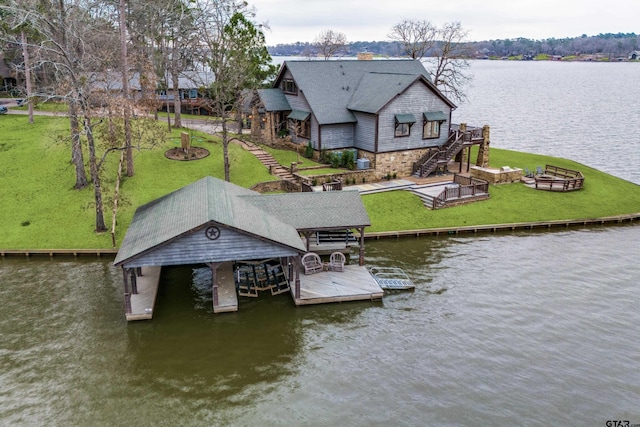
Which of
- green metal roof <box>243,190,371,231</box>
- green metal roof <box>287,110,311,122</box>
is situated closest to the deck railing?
green metal roof <box>243,190,371,231</box>

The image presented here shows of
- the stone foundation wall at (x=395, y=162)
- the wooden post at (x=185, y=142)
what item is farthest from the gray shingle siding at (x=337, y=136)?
the wooden post at (x=185, y=142)

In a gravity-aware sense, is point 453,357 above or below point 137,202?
below

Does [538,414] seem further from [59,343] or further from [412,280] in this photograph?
[59,343]

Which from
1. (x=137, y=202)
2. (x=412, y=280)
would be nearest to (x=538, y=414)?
(x=412, y=280)

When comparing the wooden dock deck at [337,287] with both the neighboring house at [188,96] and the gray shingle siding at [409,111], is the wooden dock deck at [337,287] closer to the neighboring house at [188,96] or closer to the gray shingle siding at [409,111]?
the gray shingle siding at [409,111]

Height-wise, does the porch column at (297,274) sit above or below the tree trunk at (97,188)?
below

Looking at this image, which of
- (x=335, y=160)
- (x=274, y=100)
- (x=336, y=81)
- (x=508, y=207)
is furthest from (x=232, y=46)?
(x=508, y=207)

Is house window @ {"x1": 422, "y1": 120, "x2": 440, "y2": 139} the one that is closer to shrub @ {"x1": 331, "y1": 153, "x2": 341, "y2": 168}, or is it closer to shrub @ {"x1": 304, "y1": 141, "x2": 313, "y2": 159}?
shrub @ {"x1": 331, "y1": 153, "x2": 341, "y2": 168}
